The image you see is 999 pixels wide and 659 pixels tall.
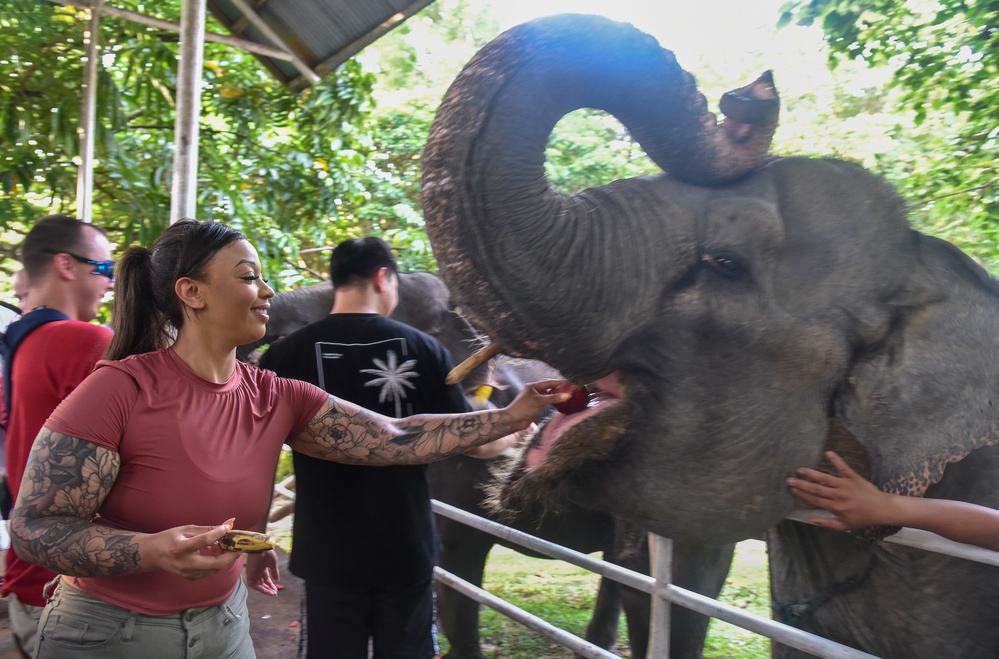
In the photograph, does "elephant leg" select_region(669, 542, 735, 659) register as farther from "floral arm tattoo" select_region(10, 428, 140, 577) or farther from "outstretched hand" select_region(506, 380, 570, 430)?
"floral arm tattoo" select_region(10, 428, 140, 577)

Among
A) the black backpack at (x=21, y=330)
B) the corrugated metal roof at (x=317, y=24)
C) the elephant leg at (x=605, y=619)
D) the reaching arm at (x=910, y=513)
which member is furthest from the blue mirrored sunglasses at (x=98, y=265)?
the corrugated metal roof at (x=317, y=24)

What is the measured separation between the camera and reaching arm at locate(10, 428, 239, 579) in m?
1.70

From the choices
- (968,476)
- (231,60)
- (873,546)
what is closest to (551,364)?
(873,546)

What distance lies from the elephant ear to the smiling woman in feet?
2.75

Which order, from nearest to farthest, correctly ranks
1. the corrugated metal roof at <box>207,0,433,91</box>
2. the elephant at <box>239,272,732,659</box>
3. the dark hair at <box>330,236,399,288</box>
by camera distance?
1. the dark hair at <box>330,236,399,288</box>
2. the elephant at <box>239,272,732,659</box>
3. the corrugated metal roof at <box>207,0,433,91</box>

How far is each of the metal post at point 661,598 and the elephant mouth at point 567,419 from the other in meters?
0.74

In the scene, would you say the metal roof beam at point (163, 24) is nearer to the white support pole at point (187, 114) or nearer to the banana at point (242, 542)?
the white support pole at point (187, 114)

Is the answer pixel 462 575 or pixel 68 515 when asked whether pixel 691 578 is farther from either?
pixel 68 515

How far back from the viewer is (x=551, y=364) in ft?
7.08

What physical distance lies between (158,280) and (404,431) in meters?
0.85

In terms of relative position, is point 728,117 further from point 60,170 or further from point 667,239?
point 60,170

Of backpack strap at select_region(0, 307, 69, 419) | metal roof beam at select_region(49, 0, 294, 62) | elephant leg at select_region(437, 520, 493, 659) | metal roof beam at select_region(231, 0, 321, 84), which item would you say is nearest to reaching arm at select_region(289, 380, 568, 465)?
backpack strap at select_region(0, 307, 69, 419)

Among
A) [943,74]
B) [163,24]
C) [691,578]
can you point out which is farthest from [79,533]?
[163,24]

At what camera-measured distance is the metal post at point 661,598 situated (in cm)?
288
